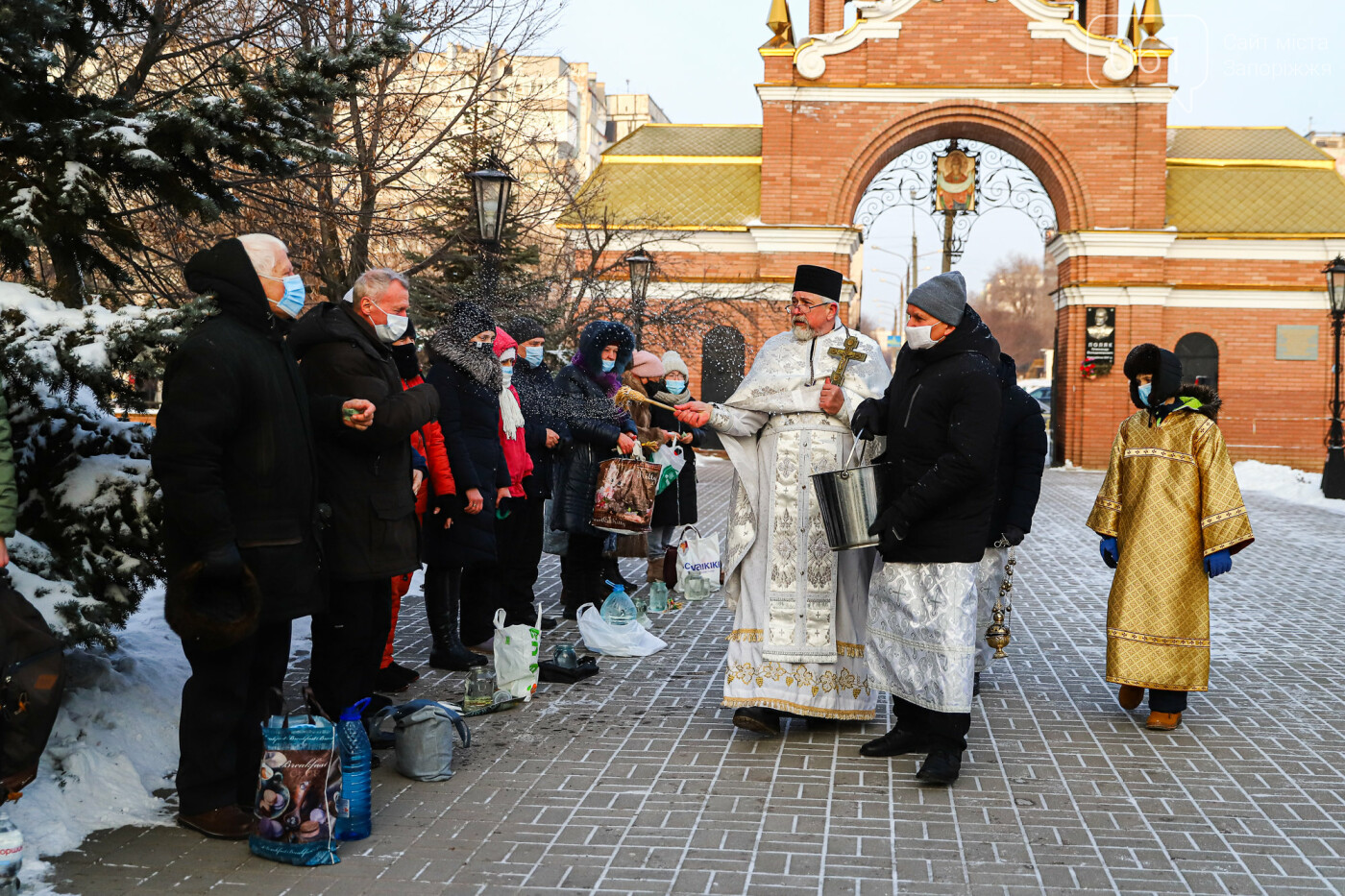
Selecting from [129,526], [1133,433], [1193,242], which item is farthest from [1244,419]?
[129,526]

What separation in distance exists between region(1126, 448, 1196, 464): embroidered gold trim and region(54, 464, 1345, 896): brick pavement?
4.68ft

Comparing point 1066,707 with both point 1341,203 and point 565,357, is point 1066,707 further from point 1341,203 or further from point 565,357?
point 1341,203

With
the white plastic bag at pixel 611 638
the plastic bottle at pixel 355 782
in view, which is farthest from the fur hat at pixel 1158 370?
the plastic bottle at pixel 355 782

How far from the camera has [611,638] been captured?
313 inches

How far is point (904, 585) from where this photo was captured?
18.1ft

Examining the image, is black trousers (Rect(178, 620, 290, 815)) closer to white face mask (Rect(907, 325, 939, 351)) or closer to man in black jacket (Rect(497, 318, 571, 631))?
white face mask (Rect(907, 325, 939, 351))

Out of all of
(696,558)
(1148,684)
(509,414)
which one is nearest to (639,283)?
(696,558)

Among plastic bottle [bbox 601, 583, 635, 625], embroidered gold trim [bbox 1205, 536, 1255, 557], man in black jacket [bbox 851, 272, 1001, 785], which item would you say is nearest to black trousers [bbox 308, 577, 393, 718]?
man in black jacket [bbox 851, 272, 1001, 785]

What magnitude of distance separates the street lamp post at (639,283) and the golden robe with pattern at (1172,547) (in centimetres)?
1161

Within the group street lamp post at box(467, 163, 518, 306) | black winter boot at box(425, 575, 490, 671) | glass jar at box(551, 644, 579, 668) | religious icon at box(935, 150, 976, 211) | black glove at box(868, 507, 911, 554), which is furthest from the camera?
religious icon at box(935, 150, 976, 211)

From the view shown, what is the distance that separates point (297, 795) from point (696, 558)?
5.86m

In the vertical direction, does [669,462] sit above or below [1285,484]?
above

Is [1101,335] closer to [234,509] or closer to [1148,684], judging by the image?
[1148,684]

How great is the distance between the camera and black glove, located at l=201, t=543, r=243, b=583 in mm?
4184
